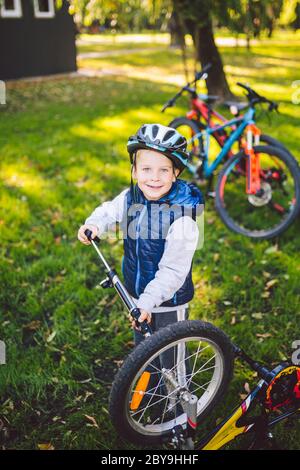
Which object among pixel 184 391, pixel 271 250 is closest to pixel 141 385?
pixel 184 391

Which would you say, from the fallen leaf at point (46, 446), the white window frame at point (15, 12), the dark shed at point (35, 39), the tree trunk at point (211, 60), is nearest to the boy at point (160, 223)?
the fallen leaf at point (46, 446)

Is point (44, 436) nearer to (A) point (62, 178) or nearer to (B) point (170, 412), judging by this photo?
(B) point (170, 412)

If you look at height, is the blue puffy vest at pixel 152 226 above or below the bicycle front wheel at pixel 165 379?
above

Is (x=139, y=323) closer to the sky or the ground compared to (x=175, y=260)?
closer to the ground

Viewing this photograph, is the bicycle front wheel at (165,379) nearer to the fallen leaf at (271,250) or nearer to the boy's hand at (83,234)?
the boy's hand at (83,234)

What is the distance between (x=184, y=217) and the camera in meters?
2.22

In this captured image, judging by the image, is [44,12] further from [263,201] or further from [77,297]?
[77,297]

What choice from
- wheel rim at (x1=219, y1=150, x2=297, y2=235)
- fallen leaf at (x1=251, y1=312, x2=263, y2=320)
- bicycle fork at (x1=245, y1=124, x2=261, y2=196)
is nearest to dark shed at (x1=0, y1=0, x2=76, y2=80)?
wheel rim at (x1=219, y1=150, x2=297, y2=235)

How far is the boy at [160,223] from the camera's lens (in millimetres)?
2152

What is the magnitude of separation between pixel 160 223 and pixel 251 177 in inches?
92.0

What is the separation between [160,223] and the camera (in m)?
2.23

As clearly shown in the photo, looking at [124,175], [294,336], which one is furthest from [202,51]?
[294,336]

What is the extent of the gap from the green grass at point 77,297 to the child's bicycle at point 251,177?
0.77ft

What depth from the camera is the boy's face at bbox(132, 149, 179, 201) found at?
87.9 inches
